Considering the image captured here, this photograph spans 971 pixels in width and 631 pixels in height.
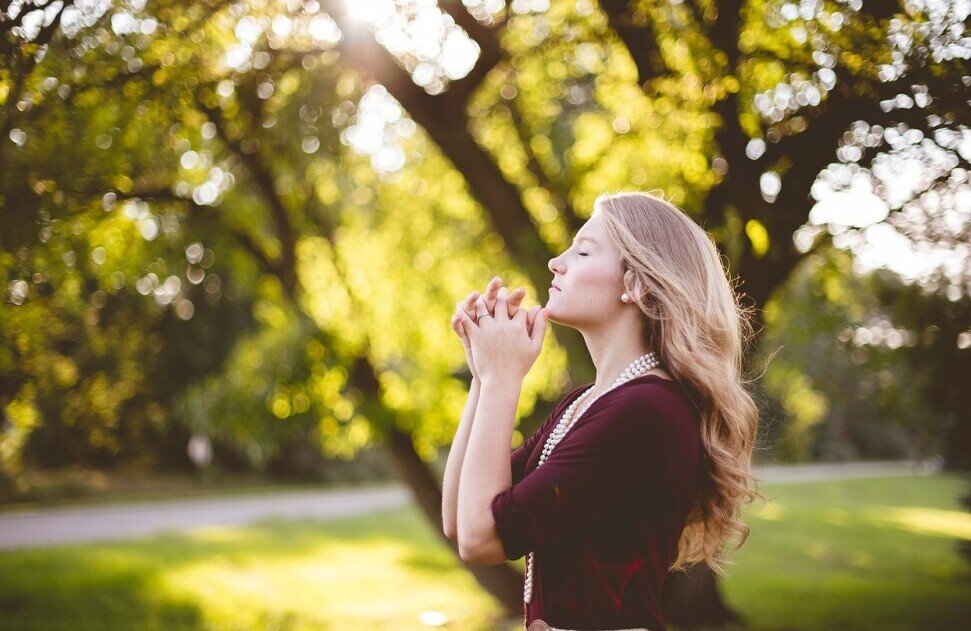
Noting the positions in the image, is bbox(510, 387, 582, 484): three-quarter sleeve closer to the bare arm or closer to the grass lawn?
the bare arm

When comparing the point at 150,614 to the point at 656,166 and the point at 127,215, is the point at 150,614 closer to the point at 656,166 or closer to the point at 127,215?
the point at 127,215

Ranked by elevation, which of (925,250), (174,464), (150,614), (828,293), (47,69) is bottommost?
(174,464)

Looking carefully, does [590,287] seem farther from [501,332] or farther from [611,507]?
[611,507]

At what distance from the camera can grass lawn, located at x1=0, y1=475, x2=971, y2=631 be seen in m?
9.06

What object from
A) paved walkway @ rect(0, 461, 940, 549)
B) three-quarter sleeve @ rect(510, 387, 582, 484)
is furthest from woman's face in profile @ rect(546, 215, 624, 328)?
paved walkway @ rect(0, 461, 940, 549)

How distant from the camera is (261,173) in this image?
23.9 feet

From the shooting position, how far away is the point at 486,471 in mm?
1821

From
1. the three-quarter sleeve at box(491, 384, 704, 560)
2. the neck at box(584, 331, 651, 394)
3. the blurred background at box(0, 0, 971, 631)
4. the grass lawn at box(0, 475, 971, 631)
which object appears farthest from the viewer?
the grass lawn at box(0, 475, 971, 631)

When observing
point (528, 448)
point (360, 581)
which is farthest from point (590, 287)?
point (360, 581)

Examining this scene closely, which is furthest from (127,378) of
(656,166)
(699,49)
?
(699,49)

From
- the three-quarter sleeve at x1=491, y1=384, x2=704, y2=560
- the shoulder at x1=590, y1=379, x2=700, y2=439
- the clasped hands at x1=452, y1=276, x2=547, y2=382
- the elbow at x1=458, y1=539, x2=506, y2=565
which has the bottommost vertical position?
the elbow at x1=458, y1=539, x2=506, y2=565

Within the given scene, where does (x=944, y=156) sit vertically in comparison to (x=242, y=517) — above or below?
above

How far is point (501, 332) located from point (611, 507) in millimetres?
486

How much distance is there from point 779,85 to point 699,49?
53cm
